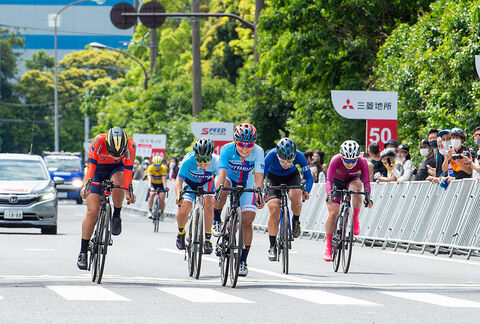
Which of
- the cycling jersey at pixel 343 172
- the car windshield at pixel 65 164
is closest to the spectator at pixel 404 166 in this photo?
the cycling jersey at pixel 343 172

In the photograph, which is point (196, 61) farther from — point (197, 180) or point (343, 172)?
point (197, 180)

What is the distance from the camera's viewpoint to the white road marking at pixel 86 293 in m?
10.8

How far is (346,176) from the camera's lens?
15266 millimetres

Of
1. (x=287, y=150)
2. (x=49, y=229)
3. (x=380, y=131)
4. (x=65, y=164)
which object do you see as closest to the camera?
(x=287, y=150)

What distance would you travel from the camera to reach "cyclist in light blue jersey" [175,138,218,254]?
1364 centimetres

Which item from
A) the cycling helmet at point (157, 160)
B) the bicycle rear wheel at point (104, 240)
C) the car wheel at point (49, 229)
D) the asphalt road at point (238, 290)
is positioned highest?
the cycling helmet at point (157, 160)

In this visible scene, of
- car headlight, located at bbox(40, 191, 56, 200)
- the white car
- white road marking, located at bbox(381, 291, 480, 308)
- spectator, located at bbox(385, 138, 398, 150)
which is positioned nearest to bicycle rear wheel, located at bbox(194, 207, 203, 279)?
white road marking, located at bbox(381, 291, 480, 308)

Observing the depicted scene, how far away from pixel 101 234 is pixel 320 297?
2507mm

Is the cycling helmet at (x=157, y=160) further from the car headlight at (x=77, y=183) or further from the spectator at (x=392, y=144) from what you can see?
the car headlight at (x=77, y=183)

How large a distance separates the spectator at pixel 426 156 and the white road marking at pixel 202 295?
335 inches

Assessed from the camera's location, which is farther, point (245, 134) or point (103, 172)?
point (103, 172)

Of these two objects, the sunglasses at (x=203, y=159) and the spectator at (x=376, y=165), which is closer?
the sunglasses at (x=203, y=159)

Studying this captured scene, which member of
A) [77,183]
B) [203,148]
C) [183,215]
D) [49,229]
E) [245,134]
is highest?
[245,134]

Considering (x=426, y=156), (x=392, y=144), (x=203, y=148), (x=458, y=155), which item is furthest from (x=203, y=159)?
(x=392, y=144)
